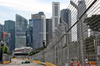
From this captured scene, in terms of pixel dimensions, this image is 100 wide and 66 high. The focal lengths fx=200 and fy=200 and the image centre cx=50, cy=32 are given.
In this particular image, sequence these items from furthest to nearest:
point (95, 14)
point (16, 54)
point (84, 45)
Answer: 1. point (16, 54)
2. point (84, 45)
3. point (95, 14)

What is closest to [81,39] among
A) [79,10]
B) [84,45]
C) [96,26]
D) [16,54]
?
[84,45]

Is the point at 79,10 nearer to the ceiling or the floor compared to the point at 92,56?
nearer to the ceiling

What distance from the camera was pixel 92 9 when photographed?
10.3 feet

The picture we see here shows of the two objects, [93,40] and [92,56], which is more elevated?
[93,40]

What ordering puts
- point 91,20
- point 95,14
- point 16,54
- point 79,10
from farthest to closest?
1. point 16,54
2. point 79,10
3. point 91,20
4. point 95,14

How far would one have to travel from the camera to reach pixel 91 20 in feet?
10.8

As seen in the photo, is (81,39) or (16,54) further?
(16,54)

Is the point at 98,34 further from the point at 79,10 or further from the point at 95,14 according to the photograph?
the point at 79,10

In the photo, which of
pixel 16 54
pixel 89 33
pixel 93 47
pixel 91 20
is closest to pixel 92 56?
pixel 93 47

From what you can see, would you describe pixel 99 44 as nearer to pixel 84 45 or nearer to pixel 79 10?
pixel 84 45

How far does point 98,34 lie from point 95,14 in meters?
0.36

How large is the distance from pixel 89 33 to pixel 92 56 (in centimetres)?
40

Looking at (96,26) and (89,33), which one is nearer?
(96,26)

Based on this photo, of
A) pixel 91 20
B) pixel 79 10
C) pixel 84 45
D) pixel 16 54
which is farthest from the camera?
pixel 16 54
